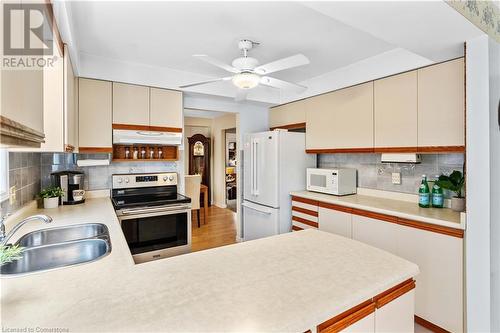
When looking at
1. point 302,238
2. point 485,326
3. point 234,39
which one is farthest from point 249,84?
point 485,326

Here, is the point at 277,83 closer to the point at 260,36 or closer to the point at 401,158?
the point at 260,36

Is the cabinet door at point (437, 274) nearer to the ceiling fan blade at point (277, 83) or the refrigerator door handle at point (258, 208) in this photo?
the ceiling fan blade at point (277, 83)

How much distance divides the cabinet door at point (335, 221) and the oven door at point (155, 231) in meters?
1.51

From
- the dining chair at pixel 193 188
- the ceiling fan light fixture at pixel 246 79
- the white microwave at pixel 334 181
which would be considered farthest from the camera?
the dining chair at pixel 193 188

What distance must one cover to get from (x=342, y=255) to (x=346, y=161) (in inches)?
89.6

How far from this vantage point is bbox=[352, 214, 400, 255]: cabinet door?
2.27 m

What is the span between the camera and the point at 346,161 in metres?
3.38

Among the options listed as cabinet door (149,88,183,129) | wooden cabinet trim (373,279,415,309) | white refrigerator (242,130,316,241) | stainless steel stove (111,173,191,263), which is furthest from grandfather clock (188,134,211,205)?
wooden cabinet trim (373,279,415,309)

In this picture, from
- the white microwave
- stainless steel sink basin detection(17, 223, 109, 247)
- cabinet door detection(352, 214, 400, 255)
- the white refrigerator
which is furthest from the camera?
the white refrigerator

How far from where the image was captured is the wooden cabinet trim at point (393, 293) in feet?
3.44

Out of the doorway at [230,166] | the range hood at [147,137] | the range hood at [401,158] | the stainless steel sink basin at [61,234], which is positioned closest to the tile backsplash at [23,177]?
the stainless steel sink basin at [61,234]

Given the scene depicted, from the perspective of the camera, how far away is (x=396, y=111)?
2490 mm

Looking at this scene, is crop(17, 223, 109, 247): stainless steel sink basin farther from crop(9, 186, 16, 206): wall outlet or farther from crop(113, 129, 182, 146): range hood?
crop(113, 129, 182, 146): range hood

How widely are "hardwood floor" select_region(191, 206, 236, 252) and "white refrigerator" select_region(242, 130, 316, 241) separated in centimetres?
65
